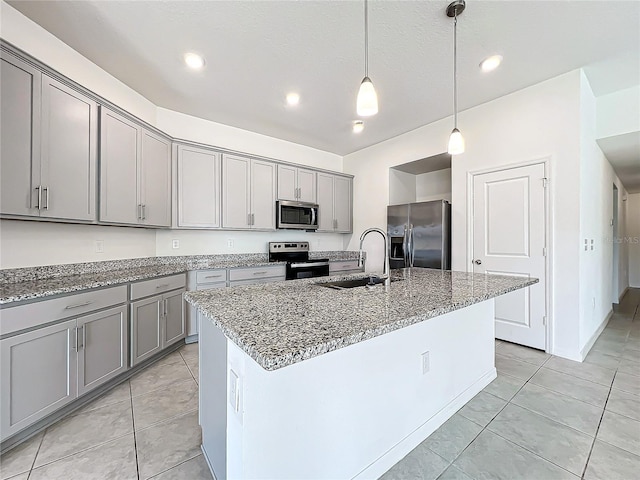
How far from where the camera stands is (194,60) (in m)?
2.45

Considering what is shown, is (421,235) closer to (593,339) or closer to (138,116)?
(593,339)

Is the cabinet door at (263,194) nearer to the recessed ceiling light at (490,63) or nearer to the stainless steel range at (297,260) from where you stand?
the stainless steel range at (297,260)

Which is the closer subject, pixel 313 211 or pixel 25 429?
pixel 25 429

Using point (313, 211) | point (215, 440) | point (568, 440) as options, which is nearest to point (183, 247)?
point (313, 211)

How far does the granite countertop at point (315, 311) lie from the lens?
760 mm

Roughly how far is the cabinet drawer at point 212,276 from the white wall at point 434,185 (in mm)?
3488

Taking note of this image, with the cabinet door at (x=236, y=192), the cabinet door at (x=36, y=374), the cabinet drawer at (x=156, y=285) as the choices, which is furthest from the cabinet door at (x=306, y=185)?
the cabinet door at (x=36, y=374)

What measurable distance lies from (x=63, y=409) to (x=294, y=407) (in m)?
1.82

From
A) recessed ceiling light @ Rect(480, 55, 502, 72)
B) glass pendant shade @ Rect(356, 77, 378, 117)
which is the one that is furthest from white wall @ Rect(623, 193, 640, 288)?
glass pendant shade @ Rect(356, 77, 378, 117)

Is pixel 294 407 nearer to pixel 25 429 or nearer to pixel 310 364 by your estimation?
pixel 310 364

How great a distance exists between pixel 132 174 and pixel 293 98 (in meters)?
1.86

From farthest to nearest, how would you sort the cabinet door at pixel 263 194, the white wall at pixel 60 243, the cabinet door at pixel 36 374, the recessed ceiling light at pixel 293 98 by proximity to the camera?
the cabinet door at pixel 263 194
the recessed ceiling light at pixel 293 98
the white wall at pixel 60 243
the cabinet door at pixel 36 374

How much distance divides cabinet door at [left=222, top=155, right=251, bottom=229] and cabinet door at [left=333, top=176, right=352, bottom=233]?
1.60m

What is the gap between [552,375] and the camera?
2355mm
